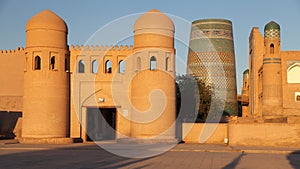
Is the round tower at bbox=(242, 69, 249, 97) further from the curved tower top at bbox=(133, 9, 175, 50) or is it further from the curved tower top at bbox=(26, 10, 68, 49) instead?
the curved tower top at bbox=(26, 10, 68, 49)

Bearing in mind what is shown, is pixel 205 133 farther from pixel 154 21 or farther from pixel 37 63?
pixel 37 63

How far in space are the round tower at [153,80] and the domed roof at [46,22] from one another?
4.02 meters

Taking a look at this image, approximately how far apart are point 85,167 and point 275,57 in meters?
27.0

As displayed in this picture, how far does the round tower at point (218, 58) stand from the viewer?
5372cm

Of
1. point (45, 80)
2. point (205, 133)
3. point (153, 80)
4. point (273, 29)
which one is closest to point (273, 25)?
point (273, 29)

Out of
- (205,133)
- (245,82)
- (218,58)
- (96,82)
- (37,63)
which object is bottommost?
(205,133)

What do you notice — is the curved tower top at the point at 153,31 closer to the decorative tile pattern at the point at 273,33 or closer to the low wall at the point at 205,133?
the low wall at the point at 205,133

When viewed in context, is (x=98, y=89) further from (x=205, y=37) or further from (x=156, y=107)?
(x=205, y=37)

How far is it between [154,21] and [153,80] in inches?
120

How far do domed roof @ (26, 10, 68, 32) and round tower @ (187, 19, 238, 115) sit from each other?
29117mm

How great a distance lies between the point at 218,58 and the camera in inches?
2140

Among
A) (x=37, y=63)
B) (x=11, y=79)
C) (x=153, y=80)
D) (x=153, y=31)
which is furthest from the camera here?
(x=11, y=79)

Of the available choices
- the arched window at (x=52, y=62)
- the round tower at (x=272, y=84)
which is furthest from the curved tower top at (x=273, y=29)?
the arched window at (x=52, y=62)

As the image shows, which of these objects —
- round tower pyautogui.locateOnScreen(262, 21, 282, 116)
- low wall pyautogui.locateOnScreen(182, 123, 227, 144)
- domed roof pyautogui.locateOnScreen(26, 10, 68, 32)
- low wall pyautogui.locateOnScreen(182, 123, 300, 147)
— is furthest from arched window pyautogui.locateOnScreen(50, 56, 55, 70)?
round tower pyautogui.locateOnScreen(262, 21, 282, 116)
